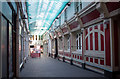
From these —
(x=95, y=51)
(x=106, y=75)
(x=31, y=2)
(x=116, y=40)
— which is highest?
(x=31, y=2)

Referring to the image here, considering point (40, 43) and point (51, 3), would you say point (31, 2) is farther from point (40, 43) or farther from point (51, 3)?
point (40, 43)

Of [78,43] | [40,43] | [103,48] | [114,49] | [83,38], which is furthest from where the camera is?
[40,43]

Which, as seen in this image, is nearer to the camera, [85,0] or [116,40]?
[116,40]

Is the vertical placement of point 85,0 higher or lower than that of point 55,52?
higher

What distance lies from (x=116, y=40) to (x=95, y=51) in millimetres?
1805

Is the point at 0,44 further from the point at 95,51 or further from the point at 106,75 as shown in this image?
the point at 95,51

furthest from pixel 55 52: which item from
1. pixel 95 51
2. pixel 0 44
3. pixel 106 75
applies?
pixel 0 44

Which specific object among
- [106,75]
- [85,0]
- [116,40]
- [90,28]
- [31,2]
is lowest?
[106,75]

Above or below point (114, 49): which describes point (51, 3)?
above

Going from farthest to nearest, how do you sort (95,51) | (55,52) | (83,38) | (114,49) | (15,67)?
(55,52) → (83,38) → (95,51) → (15,67) → (114,49)

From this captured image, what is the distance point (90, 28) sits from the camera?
8.44 meters

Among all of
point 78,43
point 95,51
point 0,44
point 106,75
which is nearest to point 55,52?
point 78,43

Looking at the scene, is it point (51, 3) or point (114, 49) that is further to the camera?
point (51, 3)

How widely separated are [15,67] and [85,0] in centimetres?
522
